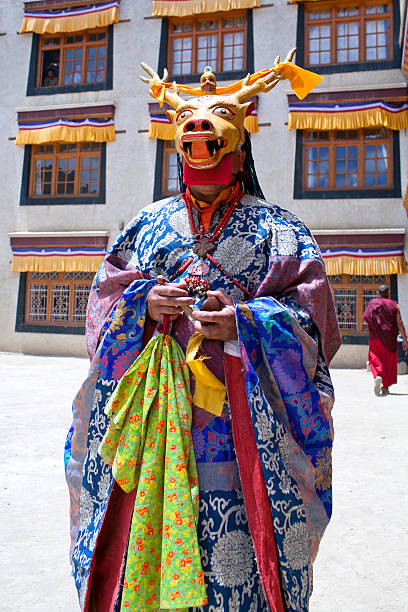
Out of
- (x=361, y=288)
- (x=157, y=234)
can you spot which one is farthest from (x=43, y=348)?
(x=157, y=234)

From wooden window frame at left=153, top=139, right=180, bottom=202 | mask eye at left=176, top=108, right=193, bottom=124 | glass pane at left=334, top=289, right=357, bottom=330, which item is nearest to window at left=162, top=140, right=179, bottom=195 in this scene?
wooden window frame at left=153, top=139, right=180, bottom=202

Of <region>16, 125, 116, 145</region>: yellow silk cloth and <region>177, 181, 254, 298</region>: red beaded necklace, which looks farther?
<region>16, 125, 116, 145</region>: yellow silk cloth

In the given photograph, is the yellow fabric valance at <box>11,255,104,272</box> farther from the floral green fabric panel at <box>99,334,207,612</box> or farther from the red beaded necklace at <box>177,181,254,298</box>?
the floral green fabric panel at <box>99,334,207,612</box>

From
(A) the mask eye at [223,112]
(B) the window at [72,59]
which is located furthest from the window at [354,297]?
(A) the mask eye at [223,112]

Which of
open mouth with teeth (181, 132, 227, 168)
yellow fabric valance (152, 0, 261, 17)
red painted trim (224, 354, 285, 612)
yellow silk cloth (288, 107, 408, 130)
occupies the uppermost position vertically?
yellow fabric valance (152, 0, 261, 17)

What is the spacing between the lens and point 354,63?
12094 mm

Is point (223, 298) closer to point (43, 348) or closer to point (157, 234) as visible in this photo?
point (157, 234)

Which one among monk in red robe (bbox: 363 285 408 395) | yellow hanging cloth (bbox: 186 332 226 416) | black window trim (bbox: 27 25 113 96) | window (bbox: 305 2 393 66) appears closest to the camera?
yellow hanging cloth (bbox: 186 332 226 416)

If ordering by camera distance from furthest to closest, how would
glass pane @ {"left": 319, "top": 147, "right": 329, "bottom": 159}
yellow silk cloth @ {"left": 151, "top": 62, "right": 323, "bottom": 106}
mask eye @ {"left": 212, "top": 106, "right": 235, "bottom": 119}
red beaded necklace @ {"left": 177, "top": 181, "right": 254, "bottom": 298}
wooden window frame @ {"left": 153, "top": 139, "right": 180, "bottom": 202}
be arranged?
wooden window frame @ {"left": 153, "top": 139, "right": 180, "bottom": 202} → glass pane @ {"left": 319, "top": 147, "right": 329, "bottom": 159} → yellow silk cloth @ {"left": 151, "top": 62, "right": 323, "bottom": 106} → mask eye @ {"left": 212, "top": 106, "right": 235, "bottom": 119} → red beaded necklace @ {"left": 177, "top": 181, "right": 254, "bottom": 298}

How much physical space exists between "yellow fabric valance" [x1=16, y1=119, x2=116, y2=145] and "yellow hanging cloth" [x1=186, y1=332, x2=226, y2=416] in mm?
12509

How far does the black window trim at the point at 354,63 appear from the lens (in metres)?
11.9

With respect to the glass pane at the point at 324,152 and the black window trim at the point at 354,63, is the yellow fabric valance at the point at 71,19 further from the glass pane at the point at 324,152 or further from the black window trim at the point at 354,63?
the glass pane at the point at 324,152

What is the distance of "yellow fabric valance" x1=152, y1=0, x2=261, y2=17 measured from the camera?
12453 millimetres

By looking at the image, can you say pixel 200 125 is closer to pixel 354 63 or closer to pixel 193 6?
pixel 354 63
